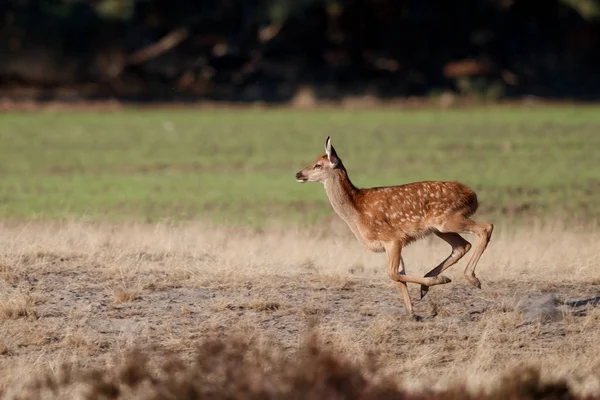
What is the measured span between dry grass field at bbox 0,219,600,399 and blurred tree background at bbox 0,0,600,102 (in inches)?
1622

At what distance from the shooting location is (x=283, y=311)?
41.7 ft

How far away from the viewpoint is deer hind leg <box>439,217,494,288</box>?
13219 mm

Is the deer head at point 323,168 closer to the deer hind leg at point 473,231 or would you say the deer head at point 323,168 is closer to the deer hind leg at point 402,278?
the deer hind leg at point 402,278

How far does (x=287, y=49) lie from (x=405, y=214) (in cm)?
4928

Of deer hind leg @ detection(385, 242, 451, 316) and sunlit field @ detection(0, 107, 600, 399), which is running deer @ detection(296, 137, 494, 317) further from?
sunlit field @ detection(0, 107, 600, 399)

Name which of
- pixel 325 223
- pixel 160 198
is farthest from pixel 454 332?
pixel 160 198

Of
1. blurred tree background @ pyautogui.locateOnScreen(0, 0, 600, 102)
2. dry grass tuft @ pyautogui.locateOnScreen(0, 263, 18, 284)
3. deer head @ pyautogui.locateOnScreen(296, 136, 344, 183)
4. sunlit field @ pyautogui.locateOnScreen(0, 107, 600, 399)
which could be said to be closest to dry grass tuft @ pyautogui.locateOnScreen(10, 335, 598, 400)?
sunlit field @ pyautogui.locateOnScreen(0, 107, 600, 399)

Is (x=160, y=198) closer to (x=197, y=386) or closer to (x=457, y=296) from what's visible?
(x=457, y=296)

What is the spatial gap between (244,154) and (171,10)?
27.4 meters

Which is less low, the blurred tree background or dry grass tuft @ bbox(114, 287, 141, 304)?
the blurred tree background

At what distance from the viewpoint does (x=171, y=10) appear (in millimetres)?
60500

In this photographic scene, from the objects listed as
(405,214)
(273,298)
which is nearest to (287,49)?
(405,214)

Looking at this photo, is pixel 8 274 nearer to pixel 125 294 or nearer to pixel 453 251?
pixel 125 294

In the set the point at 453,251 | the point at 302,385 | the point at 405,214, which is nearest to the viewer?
the point at 302,385
